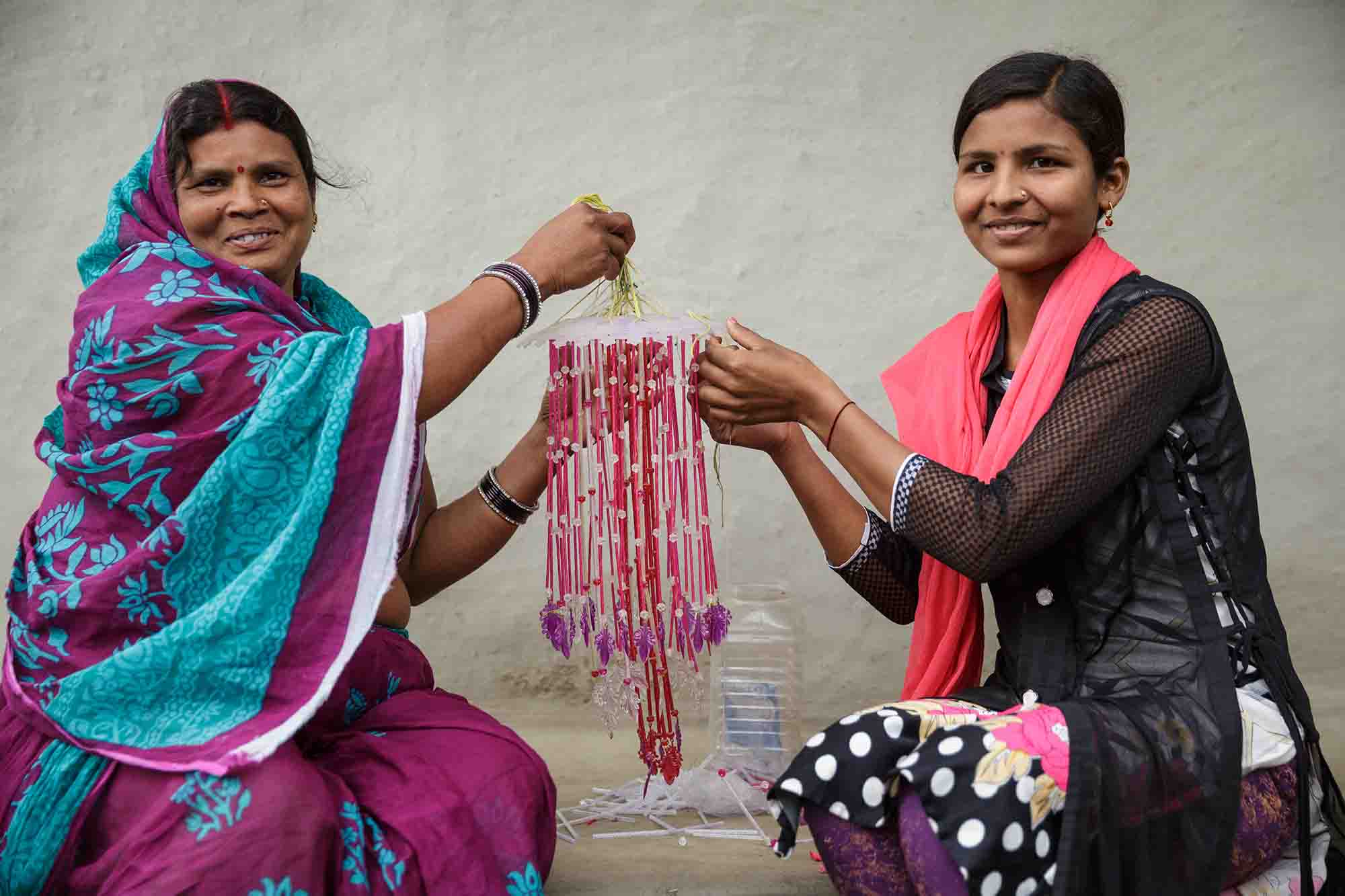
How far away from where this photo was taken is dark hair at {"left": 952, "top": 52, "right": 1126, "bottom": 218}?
2180mm

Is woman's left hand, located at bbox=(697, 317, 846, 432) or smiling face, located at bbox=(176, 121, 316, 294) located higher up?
smiling face, located at bbox=(176, 121, 316, 294)

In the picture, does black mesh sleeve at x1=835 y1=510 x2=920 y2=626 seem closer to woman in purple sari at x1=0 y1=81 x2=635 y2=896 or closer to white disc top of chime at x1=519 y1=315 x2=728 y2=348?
white disc top of chime at x1=519 y1=315 x2=728 y2=348

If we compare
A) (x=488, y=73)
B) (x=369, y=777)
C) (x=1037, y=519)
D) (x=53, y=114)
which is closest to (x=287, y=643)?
(x=369, y=777)

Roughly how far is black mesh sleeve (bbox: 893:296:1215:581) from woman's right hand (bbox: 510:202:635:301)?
29.2 inches

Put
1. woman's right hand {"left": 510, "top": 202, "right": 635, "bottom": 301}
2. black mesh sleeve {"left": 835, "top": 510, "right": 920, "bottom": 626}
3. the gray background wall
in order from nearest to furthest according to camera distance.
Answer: woman's right hand {"left": 510, "top": 202, "right": 635, "bottom": 301} → black mesh sleeve {"left": 835, "top": 510, "right": 920, "bottom": 626} → the gray background wall

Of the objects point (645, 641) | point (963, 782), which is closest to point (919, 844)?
point (963, 782)

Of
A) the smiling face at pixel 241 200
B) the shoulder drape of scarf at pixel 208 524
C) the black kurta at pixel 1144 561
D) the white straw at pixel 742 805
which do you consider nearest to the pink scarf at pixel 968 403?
the black kurta at pixel 1144 561

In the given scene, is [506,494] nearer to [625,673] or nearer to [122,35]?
[625,673]

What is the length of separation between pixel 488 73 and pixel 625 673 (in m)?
2.36

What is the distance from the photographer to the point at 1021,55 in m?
2.23

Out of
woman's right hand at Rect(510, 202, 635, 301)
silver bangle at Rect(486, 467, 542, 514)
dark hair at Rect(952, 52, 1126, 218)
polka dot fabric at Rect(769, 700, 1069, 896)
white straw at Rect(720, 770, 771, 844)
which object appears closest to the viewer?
polka dot fabric at Rect(769, 700, 1069, 896)

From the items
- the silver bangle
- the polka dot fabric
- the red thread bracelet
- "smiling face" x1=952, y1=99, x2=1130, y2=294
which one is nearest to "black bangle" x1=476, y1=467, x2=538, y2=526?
the silver bangle

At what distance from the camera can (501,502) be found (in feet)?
8.79

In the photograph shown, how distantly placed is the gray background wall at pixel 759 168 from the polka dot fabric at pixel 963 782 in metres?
2.17
